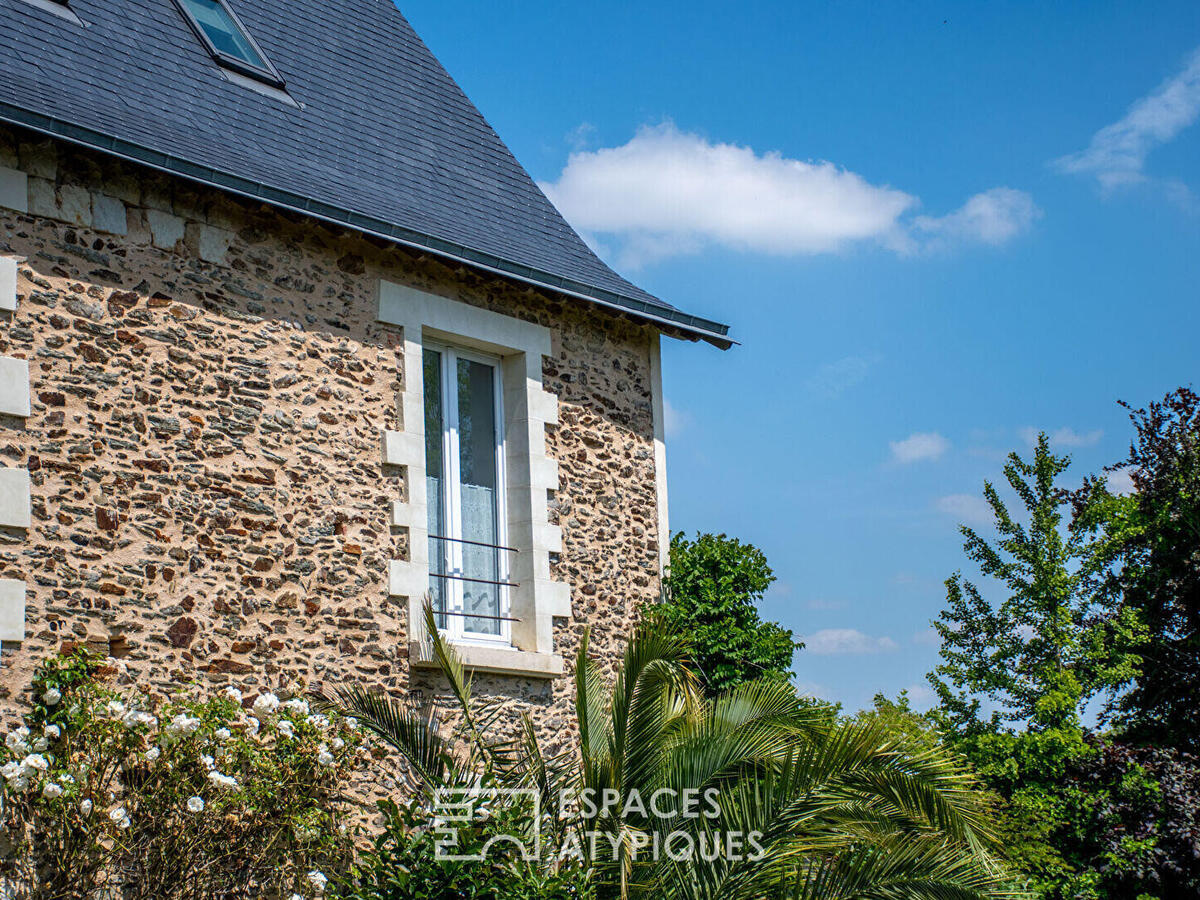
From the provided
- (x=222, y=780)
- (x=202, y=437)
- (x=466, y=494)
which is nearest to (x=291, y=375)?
(x=202, y=437)

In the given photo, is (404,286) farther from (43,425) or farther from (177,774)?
(177,774)

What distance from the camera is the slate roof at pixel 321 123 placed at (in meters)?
7.32

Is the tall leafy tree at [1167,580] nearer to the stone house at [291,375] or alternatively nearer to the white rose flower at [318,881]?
the stone house at [291,375]

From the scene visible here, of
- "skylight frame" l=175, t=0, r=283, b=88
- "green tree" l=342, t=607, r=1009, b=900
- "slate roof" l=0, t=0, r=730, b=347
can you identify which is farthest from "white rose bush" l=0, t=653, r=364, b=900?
"skylight frame" l=175, t=0, r=283, b=88

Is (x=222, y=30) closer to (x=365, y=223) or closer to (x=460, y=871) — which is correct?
(x=365, y=223)

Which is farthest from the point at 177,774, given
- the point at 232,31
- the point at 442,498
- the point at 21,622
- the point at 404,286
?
the point at 232,31

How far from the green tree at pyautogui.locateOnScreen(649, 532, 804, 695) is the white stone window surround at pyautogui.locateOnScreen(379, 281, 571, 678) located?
0.90 metres

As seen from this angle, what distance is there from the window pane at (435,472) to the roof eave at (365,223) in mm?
749

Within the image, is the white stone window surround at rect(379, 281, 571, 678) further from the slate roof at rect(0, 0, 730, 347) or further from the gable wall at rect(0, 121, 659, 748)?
the slate roof at rect(0, 0, 730, 347)

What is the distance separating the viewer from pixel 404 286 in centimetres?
832

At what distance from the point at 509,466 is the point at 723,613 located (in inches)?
67.8

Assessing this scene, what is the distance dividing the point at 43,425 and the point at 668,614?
4153 millimetres

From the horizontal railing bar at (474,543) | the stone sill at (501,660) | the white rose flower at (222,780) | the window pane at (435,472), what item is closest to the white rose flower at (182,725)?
the white rose flower at (222,780)

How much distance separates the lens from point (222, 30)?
9164 mm
